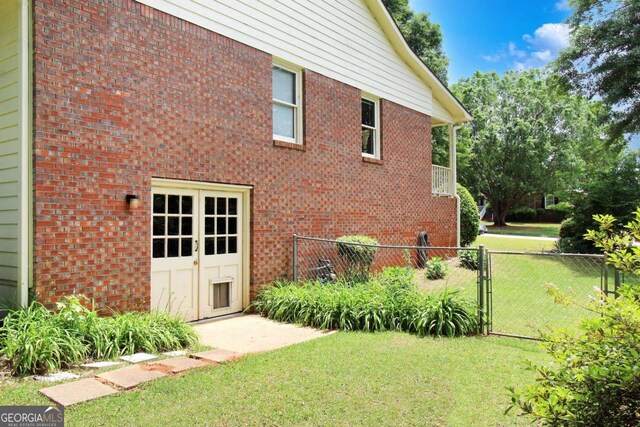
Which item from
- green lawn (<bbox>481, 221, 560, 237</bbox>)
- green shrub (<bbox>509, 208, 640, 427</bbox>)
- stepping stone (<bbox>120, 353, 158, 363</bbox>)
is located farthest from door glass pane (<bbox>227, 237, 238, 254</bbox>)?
green lawn (<bbox>481, 221, 560, 237</bbox>)

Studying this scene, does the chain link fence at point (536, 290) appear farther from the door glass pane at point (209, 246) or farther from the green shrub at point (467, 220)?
the door glass pane at point (209, 246)

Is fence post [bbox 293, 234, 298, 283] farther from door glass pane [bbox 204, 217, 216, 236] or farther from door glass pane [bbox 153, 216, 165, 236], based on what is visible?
door glass pane [bbox 153, 216, 165, 236]

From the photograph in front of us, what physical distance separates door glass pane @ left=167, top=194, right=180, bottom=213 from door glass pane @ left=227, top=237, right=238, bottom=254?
118 cm

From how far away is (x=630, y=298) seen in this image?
2.71 meters

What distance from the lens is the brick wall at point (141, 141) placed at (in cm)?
566

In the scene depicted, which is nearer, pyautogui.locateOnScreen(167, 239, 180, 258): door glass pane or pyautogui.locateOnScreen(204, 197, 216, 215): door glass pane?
pyautogui.locateOnScreen(167, 239, 180, 258): door glass pane

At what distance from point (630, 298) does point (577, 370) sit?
564mm

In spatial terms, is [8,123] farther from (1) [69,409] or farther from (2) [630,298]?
(2) [630,298]

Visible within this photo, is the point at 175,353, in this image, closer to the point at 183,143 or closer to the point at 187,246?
the point at 187,246

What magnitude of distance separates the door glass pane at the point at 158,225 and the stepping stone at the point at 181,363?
239 cm

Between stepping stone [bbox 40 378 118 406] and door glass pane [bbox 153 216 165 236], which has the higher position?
door glass pane [bbox 153 216 165 236]

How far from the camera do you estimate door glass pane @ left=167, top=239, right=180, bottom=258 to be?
710 cm

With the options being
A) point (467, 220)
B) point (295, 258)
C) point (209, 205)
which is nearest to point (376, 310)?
point (295, 258)

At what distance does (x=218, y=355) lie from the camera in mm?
5258
